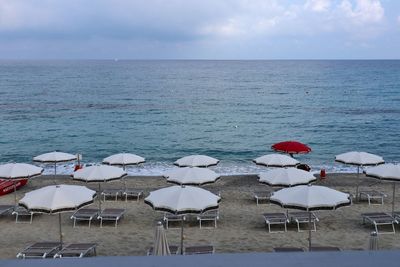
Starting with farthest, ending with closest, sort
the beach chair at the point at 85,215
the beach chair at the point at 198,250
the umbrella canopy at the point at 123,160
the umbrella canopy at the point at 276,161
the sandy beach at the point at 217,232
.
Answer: the umbrella canopy at the point at 123,160 < the umbrella canopy at the point at 276,161 < the beach chair at the point at 85,215 < the sandy beach at the point at 217,232 < the beach chair at the point at 198,250

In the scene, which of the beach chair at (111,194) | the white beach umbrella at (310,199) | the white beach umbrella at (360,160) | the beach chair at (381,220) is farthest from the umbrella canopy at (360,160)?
the beach chair at (111,194)

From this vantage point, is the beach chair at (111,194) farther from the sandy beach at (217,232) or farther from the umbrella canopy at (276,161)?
the umbrella canopy at (276,161)

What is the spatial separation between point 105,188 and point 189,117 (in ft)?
105

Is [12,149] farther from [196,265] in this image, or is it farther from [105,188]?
[196,265]

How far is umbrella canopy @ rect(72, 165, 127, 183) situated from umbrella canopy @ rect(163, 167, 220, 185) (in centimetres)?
172

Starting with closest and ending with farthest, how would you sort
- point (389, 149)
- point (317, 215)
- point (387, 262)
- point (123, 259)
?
point (387, 262)
point (123, 259)
point (317, 215)
point (389, 149)

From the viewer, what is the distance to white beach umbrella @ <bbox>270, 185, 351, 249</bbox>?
10.6 meters

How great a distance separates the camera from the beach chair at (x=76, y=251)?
10078 mm

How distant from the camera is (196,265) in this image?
7.68 feet

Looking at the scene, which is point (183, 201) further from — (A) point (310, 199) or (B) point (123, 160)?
(B) point (123, 160)

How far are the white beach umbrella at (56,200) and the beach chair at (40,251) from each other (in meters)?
0.82

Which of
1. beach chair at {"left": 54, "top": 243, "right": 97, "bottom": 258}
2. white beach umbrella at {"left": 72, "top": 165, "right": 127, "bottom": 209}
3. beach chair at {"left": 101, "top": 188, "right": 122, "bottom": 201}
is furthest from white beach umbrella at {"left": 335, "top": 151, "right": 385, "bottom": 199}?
beach chair at {"left": 54, "top": 243, "right": 97, "bottom": 258}

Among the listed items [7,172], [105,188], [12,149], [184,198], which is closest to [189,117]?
[12,149]

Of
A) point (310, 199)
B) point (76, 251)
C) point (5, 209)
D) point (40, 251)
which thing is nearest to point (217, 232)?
point (310, 199)
